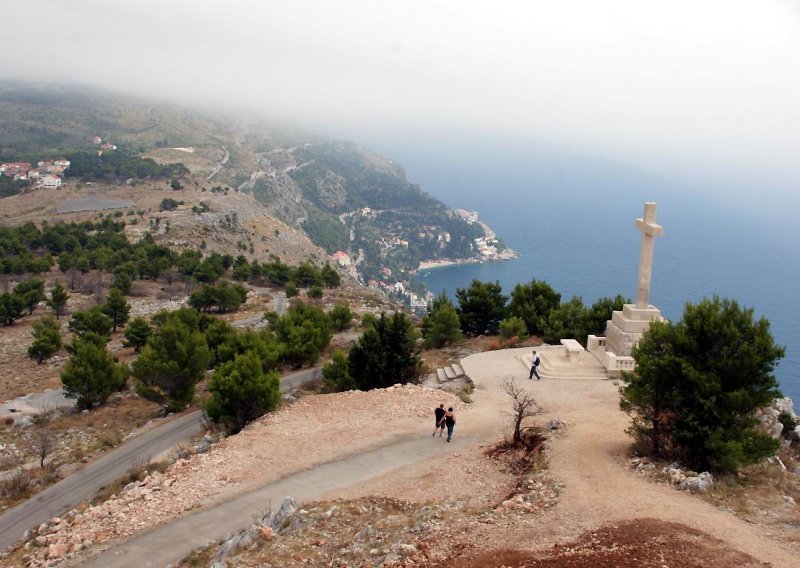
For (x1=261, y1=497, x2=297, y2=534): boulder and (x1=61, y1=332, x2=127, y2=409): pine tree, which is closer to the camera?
(x1=261, y1=497, x2=297, y2=534): boulder

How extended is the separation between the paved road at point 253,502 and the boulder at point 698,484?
5.39 meters

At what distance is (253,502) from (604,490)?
7.42 meters

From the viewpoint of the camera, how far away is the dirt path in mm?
10133

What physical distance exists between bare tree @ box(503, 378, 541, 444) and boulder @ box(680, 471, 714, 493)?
3.55 meters

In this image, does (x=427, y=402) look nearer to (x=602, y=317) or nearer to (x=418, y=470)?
(x=418, y=470)

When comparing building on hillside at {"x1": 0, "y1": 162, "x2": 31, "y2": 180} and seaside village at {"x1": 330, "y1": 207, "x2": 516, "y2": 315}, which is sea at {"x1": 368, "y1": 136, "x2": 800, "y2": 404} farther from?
building on hillside at {"x1": 0, "y1": 162, "x2": 31, "y2": 180}

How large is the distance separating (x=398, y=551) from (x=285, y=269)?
178 feet

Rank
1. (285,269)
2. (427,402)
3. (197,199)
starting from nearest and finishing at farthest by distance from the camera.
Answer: (427,402) < (285,269) < (197,199)

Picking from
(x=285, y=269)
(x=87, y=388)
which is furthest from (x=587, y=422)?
(x=285, y=269)

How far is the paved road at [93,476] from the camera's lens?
1811 cm

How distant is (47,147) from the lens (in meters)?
141

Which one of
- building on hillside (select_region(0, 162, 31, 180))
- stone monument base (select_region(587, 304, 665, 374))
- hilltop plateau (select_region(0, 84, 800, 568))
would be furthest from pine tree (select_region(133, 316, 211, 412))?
building on hillside (select_region(0, 162, 31, 180))

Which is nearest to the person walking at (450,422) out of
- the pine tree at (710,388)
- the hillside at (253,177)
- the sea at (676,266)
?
the pine tree at (710,388)

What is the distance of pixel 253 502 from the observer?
1391 centimetres
